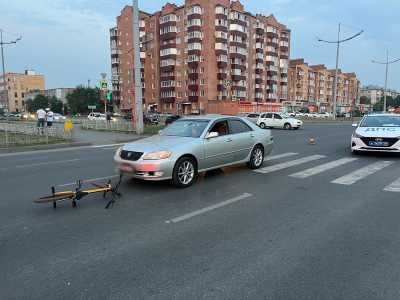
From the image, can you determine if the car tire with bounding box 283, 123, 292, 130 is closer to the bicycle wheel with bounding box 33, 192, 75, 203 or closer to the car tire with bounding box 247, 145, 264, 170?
the car tire with bounding box 247, 145, 264, 170

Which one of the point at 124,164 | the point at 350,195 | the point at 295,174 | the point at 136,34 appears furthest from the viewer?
the point at 136,34

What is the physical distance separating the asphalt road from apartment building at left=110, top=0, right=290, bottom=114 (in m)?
61.0

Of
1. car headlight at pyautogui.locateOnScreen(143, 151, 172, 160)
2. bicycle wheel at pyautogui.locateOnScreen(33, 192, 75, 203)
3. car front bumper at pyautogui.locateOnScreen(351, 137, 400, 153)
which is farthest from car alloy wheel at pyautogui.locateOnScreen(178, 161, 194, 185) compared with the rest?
car front bumper at pyautogui.locateOnScreen(351, 137, 400, 153)

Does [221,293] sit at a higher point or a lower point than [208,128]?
lower

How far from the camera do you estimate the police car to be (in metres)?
10.7

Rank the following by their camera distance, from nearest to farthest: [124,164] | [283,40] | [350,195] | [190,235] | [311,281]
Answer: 1. [311,281]
2. [190,235]
3. [350,195]
4. [124,164]
5. [283,40]

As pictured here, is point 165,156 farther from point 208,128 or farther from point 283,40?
point 283,40

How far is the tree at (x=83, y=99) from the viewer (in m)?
97.0

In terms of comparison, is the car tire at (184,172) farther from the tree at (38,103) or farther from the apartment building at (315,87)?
the tree at (38,103)

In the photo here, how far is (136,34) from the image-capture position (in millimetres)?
20641

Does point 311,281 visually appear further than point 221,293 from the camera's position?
Yes

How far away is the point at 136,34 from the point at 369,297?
66.6ft

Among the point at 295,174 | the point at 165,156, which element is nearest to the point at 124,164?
the point at 165,156

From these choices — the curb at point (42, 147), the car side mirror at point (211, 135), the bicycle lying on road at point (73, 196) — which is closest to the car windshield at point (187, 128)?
the car side mirror at point (211, 135)
